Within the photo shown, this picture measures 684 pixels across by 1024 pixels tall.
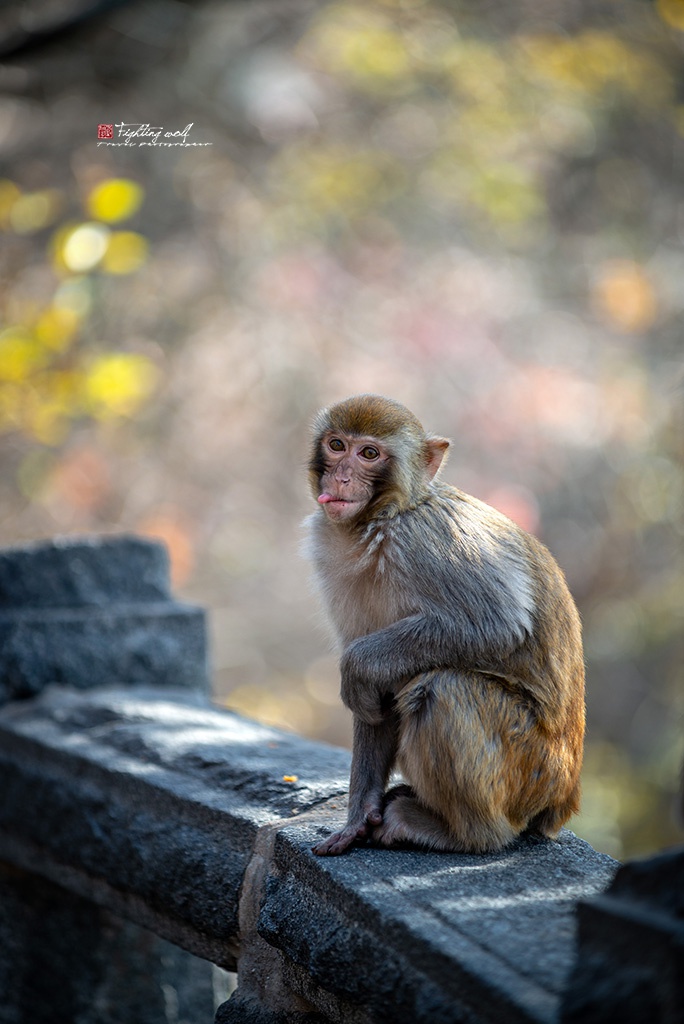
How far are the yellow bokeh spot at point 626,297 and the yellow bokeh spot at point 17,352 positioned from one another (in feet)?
17.7

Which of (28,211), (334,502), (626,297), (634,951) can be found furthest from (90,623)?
(626,297)

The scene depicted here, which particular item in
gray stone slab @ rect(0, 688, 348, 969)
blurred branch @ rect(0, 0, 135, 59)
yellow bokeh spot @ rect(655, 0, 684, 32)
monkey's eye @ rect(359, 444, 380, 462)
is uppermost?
yellow bokeh spot @ rect(655, 0, 684, 32)

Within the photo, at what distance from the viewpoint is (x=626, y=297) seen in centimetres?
837

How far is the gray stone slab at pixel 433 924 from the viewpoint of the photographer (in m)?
1.64

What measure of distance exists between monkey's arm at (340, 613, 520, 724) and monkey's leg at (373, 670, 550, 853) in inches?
1.5

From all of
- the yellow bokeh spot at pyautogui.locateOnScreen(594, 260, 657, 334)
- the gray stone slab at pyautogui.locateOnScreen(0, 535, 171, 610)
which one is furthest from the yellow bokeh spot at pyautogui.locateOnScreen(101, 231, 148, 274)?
the yellow bokeh spot at pyautogui.locateOnScreen(594, 260, 657, 334)

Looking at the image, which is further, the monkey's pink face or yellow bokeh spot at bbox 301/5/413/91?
yellow bokeh spot at bbox 301/5/413/91

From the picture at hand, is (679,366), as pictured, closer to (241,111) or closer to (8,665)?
(241,111)

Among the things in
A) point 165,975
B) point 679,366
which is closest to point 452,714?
point 165,975

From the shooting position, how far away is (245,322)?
26.6 ft

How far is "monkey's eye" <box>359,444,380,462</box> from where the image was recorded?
2.57 m

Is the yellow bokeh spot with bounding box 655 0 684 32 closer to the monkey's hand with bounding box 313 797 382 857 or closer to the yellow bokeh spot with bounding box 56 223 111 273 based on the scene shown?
the yellow bokeh spot with bounding box 56 223 111 273

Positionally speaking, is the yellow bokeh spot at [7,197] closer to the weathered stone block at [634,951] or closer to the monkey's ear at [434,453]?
the monkey's ear at [434,453]

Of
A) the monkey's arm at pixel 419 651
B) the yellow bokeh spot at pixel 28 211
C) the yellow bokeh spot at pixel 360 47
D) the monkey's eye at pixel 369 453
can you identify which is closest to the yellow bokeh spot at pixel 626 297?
the yellow bokeh spot at pixel 360 47
